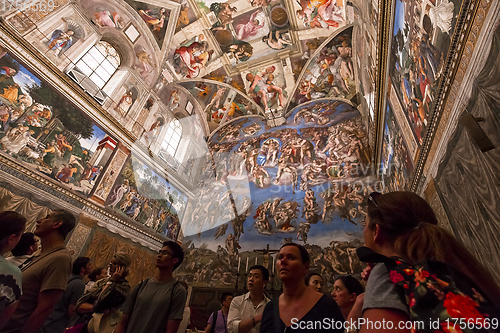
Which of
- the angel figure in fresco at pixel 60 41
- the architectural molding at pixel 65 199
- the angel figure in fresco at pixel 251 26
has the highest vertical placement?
the angel figure in fresco at pixel 251 26

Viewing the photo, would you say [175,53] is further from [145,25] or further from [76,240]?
[76,240]

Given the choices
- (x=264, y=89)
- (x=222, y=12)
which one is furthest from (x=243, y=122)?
(x=222, y=12)

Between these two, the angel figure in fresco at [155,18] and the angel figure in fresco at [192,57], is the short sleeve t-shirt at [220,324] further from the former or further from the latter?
the angel figure in fresco at [192,57]

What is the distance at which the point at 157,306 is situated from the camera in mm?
2449

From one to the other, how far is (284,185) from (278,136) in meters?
3.06

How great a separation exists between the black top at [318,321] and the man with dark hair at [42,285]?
5.96ft

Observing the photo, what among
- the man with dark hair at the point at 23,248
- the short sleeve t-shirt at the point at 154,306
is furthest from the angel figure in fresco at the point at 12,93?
the short sleeve t-shirt at the point at 154,306

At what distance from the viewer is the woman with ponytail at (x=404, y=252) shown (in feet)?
3.19

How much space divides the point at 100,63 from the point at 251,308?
10108mm

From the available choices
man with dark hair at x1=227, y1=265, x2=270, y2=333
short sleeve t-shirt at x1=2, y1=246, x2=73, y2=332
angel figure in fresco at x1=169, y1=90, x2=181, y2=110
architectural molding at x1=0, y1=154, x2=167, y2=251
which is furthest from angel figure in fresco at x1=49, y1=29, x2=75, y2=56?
man with dark hair at x1=227, y1=265, x2=270, y2=333

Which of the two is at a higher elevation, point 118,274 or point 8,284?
point 118,274

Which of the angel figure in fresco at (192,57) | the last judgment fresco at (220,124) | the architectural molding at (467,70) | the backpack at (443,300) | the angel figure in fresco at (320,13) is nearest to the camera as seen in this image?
the backpack at (443,300)

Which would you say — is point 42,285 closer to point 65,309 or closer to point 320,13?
point 65,309

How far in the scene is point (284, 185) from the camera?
12.5 metres
